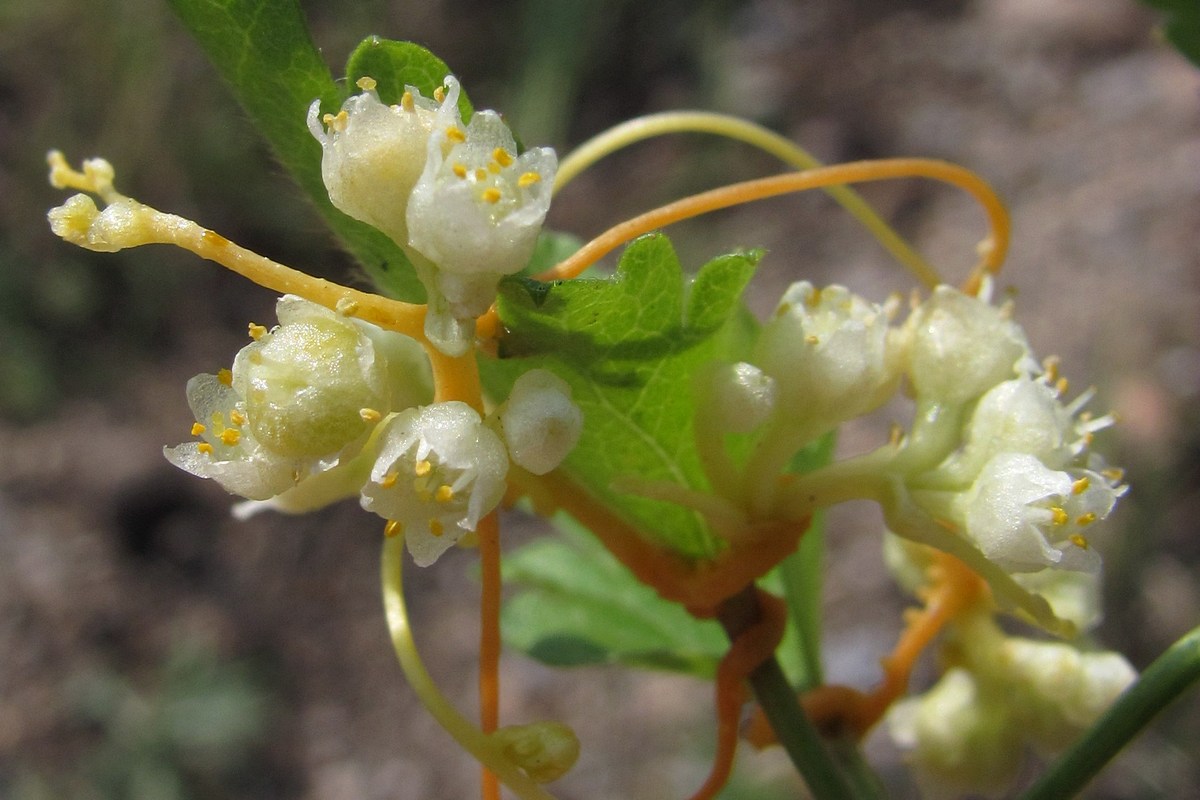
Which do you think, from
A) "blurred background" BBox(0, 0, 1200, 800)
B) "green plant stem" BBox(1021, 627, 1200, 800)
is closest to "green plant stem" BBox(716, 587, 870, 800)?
"green plant stem" BBox(1021, 627, 1200, 800)

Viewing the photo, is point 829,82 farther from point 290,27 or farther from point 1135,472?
point 290,27

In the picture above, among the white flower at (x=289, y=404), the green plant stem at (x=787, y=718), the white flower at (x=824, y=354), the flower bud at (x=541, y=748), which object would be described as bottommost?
the green plant stem at (x=787, y=718)

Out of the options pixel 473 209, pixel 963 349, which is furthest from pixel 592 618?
pixel 473 209

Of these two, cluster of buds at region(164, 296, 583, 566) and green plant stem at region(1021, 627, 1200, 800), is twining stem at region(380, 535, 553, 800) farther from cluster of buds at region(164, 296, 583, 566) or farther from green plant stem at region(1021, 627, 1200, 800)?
green plant stem at region(1021, 627, 1200, 800)

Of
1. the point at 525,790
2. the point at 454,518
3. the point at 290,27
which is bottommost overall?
the point at 525,790

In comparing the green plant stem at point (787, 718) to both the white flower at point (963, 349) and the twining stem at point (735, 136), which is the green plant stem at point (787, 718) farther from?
the twining stem at point (735, 136)

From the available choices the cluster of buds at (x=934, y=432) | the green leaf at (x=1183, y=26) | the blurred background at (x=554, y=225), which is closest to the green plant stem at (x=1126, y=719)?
the cluster of buds at (x=934, y=432)

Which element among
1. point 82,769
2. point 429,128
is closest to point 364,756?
point 82,769

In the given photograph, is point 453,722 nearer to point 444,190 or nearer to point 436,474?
point 436,474
